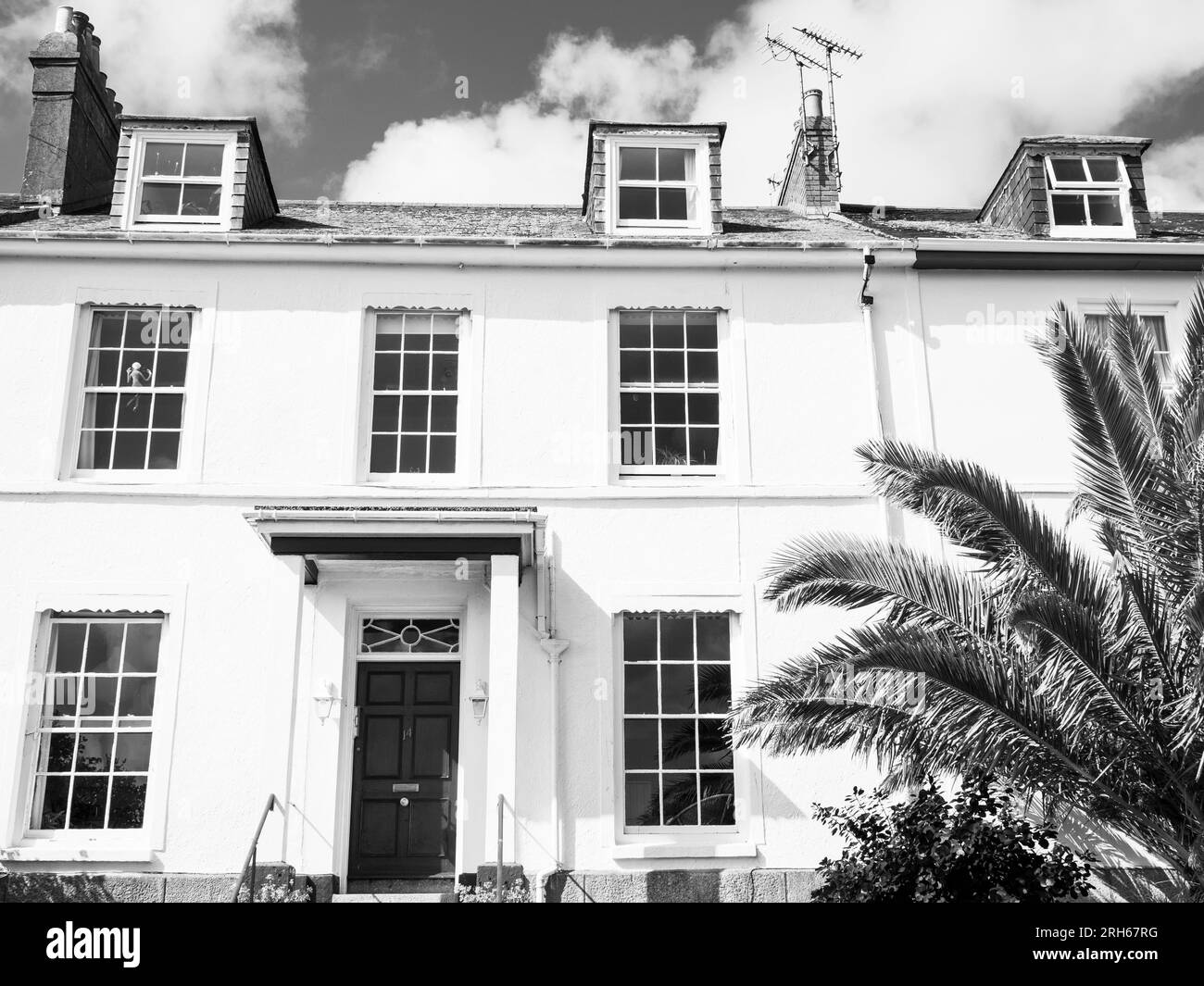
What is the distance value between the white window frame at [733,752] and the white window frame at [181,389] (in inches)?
183

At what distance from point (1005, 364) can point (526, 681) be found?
6.33 meters

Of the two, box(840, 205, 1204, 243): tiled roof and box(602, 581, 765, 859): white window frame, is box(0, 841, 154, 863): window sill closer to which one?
box(602, 581, 765, 859): white window frame

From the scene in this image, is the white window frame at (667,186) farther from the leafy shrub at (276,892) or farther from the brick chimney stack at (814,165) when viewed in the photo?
the leafy shrub at (276,892)

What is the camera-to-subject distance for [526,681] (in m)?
12.0

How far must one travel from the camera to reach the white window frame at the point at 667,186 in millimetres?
13953

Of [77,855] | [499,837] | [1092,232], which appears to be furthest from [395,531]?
[1092,232]

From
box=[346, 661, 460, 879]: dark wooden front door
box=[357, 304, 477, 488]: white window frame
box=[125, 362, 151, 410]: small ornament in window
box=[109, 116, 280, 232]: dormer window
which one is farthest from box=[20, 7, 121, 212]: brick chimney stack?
box=[346, 661, 460, 879]: dark wooden front door

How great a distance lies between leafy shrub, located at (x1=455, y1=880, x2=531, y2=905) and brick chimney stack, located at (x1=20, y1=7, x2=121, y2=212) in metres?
9.42

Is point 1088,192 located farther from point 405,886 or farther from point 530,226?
point 405,886

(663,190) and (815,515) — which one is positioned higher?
(663,190)

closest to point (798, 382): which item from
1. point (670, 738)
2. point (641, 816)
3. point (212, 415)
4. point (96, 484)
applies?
point (670, 738)

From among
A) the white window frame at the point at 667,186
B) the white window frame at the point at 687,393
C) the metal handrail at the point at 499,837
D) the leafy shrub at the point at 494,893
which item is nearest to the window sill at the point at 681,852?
the leafy shrub at the point at 494,893

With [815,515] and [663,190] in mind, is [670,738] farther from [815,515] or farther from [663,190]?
[663,190]
